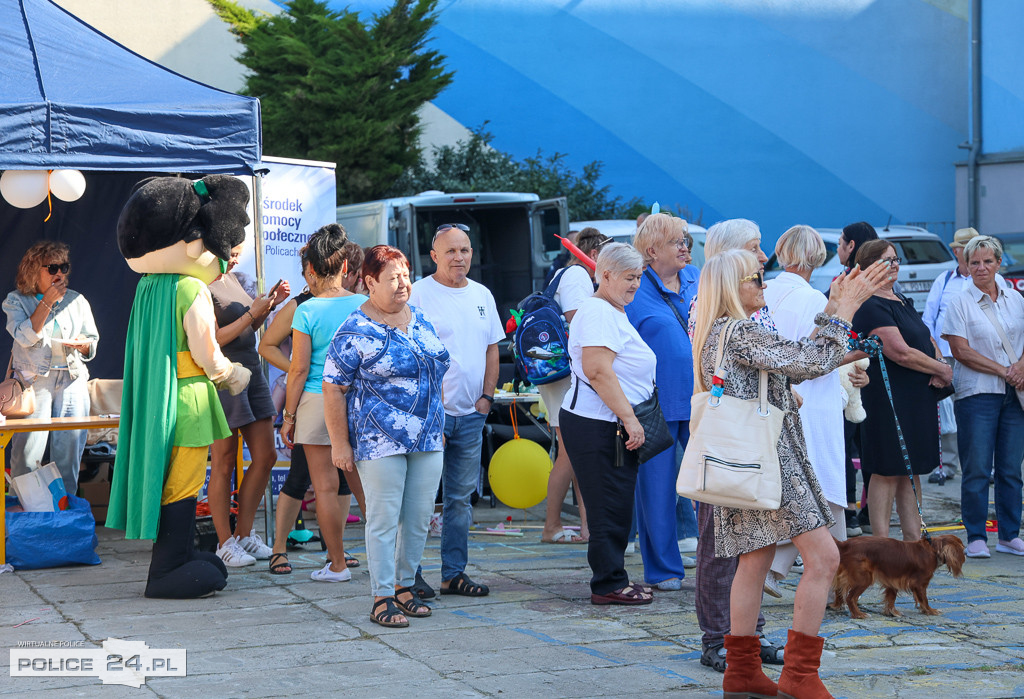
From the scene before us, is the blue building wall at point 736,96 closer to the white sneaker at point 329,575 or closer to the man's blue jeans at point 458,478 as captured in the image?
the white sneaker at point 329,575

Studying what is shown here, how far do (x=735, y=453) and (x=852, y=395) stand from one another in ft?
7.73

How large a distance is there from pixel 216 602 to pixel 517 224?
7.74 metres

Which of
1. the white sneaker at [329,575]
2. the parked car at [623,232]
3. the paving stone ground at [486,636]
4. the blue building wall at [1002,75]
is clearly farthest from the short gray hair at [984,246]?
the blue building wall at [1002,75]

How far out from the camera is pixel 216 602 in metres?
5.66

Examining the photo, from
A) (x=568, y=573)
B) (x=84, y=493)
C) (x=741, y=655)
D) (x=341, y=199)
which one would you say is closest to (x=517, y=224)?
(x=341, y=199)

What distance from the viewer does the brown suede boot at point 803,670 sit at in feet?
12.8

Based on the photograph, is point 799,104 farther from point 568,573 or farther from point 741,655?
point 741,655

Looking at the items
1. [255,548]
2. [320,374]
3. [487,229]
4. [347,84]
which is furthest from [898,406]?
[347,84]

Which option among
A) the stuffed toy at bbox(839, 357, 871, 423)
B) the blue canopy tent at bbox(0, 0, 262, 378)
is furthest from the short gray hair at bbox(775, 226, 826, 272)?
the blue canopy tent at bbox(0, 0, 262, 378)

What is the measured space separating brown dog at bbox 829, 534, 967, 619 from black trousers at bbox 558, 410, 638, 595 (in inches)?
38.9

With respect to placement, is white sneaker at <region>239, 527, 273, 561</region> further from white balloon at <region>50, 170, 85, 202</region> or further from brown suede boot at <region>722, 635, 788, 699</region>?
brown suede boot at <region>722, 635, 788, 699</region>

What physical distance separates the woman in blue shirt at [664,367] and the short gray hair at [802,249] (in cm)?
52

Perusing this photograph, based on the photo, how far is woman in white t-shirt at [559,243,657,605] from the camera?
17.3ft

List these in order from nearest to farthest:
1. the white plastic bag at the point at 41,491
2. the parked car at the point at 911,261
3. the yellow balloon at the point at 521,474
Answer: the white plastic bag at the point at 41,491 → the yellow balloon at the point at 521,474 → the parked car at the point at 911,261
